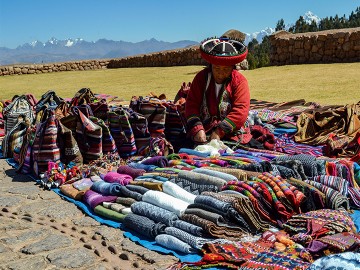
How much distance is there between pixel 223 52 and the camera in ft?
19.9

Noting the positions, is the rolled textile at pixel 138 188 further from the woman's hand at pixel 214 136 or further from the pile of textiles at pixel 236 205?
the woman's hand at pixel 214 136

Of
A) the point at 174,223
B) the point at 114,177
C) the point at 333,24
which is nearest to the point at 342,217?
the point at 174,223

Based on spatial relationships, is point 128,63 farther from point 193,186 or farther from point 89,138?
point 193,186

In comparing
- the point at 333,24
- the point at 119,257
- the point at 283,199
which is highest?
the point at 333,24

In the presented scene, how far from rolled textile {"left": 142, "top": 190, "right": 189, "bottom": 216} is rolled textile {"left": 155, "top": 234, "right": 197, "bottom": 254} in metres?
0.33

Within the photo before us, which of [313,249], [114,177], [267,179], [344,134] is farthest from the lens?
[344,134]

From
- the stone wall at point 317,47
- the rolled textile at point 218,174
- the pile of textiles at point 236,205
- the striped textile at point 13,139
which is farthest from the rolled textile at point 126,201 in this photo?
the stone wall at point 317,47

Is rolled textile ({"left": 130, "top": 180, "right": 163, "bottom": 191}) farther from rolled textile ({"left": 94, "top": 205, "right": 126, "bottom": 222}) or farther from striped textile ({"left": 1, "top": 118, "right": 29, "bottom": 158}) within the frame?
striped textile ({"left": 1, "top": 118, "right": 29, "bottom": 158})

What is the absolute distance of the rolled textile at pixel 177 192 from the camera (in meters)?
4.23

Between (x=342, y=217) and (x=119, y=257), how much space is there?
171cm

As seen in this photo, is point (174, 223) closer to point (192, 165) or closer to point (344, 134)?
point (192, 165)

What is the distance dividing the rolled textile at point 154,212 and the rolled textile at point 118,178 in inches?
26.8

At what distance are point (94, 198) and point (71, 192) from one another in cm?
48

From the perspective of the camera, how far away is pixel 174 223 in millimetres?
3891
